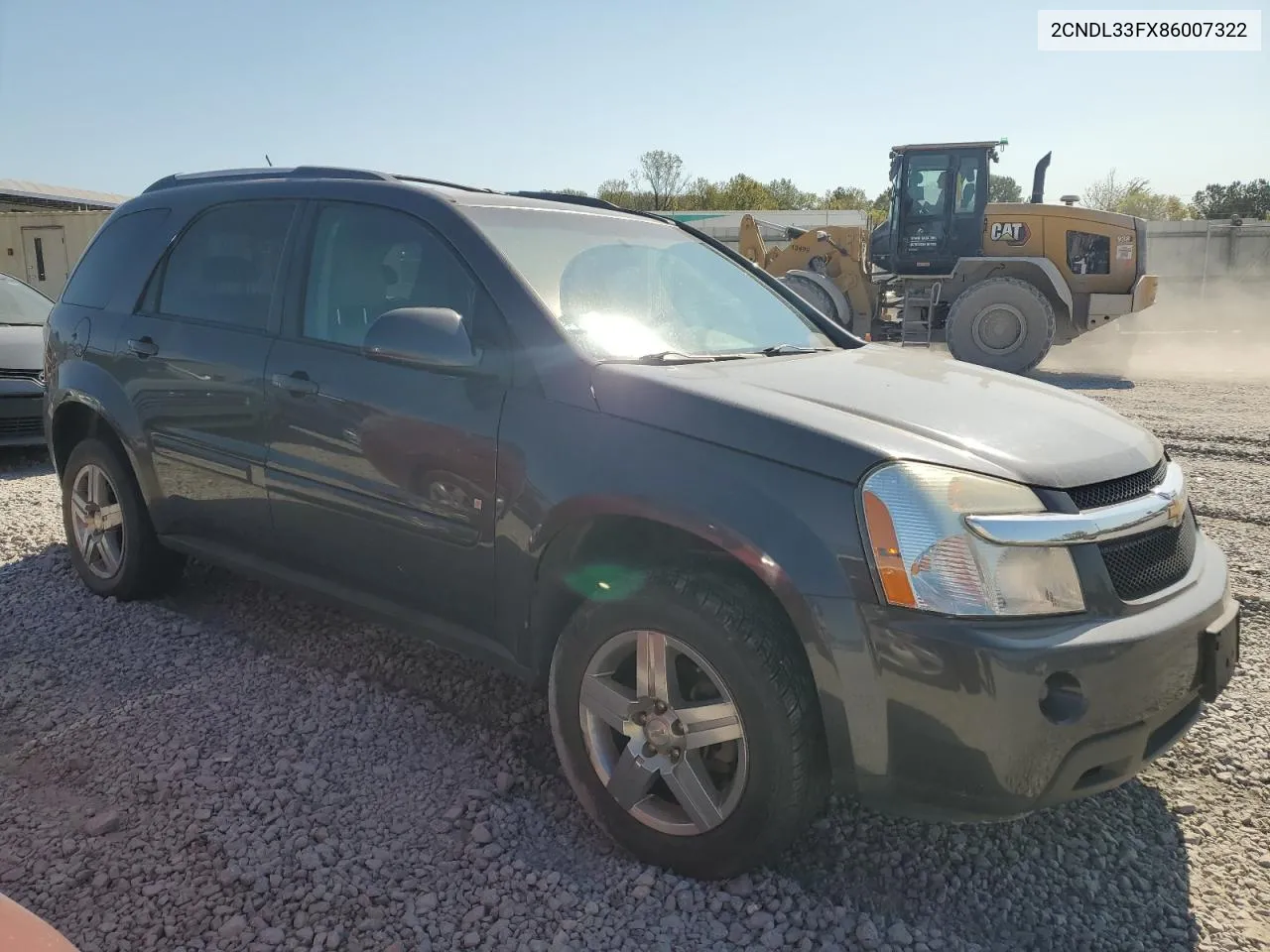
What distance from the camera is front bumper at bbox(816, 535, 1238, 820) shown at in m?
1.99

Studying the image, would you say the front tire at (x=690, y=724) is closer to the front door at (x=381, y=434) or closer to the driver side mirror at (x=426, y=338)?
the front door at (x=381, y=434)

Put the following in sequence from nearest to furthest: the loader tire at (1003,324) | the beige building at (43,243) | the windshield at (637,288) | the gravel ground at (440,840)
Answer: the gravel ground at (440,840) < the windshield at (637,288) < the loader tire at (1003,324) < the beige building at (43,243)

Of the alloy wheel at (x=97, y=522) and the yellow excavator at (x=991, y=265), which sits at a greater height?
the yellow excavator at (x=991, y=265)

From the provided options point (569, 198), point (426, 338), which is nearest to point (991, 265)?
point (569, 198)

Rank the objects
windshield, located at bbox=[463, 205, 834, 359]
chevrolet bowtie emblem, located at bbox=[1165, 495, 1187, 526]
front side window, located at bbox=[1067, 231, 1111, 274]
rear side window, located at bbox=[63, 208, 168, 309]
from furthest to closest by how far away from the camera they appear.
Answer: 1. front side window, located at bbox=[1067, 231, 1111, 274]
2. rear side window, located at bbox=[63, 208, 168, 309]
3. windshield, located at bbox=[463, 205, 834, 359]
4. chevrolet bowtie emblem, located at bbox=[1165, 495, 1187, 526]

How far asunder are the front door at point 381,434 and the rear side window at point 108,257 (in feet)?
4.17

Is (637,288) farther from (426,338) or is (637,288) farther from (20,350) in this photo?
(20,350)

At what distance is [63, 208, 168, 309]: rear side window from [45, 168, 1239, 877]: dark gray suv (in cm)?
43

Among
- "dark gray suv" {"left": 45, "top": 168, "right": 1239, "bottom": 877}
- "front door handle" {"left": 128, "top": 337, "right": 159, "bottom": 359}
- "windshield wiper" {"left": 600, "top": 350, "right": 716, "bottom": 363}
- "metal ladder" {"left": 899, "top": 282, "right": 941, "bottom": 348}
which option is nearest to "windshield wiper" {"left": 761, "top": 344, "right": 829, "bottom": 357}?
"dark gray suv" {"left": 45, "top": 168, "right": 1239, "bottom": 877}

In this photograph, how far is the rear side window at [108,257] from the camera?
13.6 ft

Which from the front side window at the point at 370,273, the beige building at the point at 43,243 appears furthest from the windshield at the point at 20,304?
the beige building at the point at 43,243

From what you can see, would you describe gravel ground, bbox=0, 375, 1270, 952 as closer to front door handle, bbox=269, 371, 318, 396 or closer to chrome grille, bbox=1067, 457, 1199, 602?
chrome grille, bbox=1067, 457, 1199, 602

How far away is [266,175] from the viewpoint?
383 cm

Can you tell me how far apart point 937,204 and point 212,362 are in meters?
12.3
